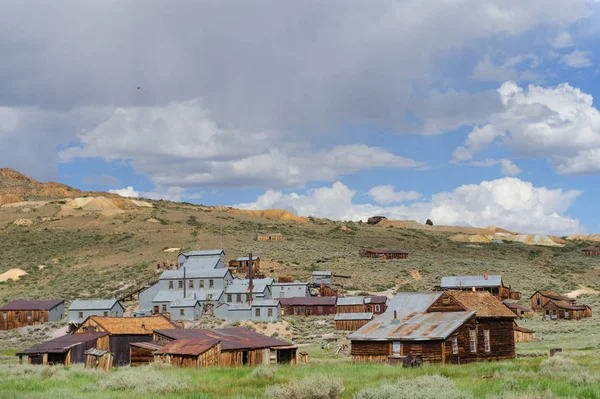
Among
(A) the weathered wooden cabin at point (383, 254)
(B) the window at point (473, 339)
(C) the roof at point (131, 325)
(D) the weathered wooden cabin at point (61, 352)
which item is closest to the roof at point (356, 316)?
(C) the roof at point (131, 325)

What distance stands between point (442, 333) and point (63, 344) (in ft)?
78.1

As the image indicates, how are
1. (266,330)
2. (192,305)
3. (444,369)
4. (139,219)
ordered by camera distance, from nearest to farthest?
(444,369) → (266,330) → (192,305) → (139,219)

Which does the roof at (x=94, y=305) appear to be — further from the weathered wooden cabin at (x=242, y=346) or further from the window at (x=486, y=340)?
the window at (x=486, y=340)

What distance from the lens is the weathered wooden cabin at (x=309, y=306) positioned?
244 ft

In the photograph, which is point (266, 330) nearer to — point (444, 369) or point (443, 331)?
point (443, 331)

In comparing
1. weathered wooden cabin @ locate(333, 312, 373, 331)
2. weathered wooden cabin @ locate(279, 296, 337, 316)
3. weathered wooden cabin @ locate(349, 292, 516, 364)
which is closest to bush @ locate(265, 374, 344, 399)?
weathered wooden cabin @ locate(349, 292, 516, 364)

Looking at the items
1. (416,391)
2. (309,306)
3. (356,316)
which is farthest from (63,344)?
(309,306)

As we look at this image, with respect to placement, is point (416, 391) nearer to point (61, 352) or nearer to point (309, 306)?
point (61, 352)

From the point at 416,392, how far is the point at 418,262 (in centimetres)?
8632

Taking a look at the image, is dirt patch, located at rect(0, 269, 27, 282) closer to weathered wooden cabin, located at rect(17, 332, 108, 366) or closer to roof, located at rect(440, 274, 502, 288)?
weathered wooden cabin, located at rect(17, 332, 108, 366)

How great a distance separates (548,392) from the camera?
16984 mm

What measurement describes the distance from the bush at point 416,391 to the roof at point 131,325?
94.8ft

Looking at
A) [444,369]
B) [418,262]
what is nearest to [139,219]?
[418,262]

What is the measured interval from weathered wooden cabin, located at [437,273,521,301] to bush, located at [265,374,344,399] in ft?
203
